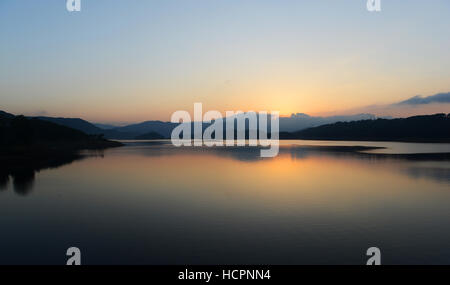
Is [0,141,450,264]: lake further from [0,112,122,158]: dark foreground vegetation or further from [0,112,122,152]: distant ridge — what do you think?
[0,112,122,152]: distant ridge

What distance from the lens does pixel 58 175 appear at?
1561 inches

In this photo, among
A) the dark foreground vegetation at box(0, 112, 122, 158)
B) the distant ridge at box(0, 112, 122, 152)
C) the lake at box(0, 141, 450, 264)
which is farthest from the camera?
the distant ridge at box(0, 112, 122, 152)

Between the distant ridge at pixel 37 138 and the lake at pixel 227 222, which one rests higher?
the distant ridge at pixel 37 138

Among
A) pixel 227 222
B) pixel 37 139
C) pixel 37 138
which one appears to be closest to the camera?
pixel 227 222

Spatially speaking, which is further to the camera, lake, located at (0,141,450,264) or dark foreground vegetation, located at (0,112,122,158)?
dark foreground vegetation, located at (0,112,122,158)

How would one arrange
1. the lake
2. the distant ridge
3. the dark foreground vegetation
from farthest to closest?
1. the distant ridge
2. the dark foreground vegetation
3. the lake

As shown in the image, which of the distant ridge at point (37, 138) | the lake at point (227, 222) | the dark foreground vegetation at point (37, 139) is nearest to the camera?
the lake at point (227, 222)

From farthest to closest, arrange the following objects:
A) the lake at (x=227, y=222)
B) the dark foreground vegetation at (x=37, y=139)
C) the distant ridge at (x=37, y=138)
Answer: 1. the distant ridge at (x=37, y=138)
2. the dark foreground vegetation at (x=37, y=139)
3. the lake at (x=227, y=222)

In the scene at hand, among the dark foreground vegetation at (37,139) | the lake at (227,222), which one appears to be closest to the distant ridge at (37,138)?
the dark foreground vegetation at (37,139)

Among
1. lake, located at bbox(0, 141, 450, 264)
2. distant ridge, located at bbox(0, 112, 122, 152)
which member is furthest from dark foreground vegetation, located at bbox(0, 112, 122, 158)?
lake, located at bbox(0, 141, 450, 264)

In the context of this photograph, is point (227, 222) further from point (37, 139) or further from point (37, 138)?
point (37, 138)

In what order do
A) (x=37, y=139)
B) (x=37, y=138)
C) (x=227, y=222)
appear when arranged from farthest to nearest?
1. (x=37, y=138)
2. (x=37, y=139)
3. (x=227, y=222)

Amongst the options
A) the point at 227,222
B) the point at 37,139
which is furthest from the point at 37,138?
the point at 227,222

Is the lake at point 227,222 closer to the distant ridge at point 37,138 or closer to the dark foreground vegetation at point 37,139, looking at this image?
the dark foreground vegetation at point 37,139
